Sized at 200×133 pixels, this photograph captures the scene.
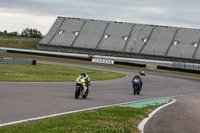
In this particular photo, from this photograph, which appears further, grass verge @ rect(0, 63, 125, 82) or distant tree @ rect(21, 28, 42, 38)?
distant tree @ rect(21, 28, 42, 38)

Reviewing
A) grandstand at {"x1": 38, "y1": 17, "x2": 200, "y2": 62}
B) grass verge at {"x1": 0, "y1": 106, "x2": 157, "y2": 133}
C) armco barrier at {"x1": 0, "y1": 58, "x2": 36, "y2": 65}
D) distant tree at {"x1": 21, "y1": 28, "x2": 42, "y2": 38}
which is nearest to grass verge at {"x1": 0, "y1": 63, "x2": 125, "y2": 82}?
armco barrier at {"x1": 0, "y1": 58, "x2": 36, "y2": 65}

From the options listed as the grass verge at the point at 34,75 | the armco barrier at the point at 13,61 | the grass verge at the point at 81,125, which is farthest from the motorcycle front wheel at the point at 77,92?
the armco barrier at the point at 13,61

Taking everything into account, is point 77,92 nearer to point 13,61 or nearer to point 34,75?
point 34,75

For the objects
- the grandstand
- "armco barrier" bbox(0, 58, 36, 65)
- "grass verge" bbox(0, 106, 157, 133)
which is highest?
the grandstand

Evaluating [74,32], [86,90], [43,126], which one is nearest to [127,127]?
[43,126]

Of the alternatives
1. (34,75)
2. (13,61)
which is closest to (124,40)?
(13,61)

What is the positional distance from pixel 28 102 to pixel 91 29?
274ft

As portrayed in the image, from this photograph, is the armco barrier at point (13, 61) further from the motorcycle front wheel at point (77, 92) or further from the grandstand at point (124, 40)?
the grandstand at point (124, 40)

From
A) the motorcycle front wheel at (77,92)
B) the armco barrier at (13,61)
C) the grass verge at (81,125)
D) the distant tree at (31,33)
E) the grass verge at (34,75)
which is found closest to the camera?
the grass verge at (81,125)

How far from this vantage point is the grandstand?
8600 cm

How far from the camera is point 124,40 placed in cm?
9081

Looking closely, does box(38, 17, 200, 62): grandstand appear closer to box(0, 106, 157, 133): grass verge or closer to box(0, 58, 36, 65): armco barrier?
box(0, 58, 36, 65): armco barrier

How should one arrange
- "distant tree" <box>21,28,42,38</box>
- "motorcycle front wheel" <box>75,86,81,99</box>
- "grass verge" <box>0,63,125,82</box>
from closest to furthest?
1. "motorcycle front wheel" <box>75,86,81,99</box>
2. "grass verge" <box>0,63,125,82</box>
3. "distant tree" <box>21,28,42,38</box>

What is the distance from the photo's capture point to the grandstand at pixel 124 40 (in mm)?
86000
